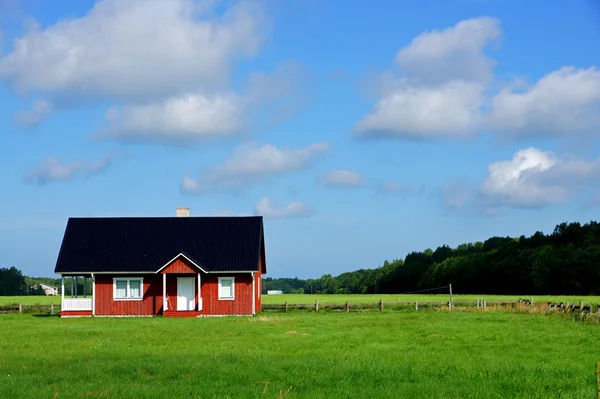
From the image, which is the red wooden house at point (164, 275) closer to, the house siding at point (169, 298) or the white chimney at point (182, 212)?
the house siding at point (169, 298)

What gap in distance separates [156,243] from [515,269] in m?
70.3

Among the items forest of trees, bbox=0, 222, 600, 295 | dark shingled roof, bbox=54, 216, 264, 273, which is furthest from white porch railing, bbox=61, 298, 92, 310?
forest of trees, bbox=0, 222, 600, 295

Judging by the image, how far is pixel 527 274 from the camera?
103375 mm

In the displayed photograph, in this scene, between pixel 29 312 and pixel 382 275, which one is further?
pixel 382 275

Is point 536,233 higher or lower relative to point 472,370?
higher

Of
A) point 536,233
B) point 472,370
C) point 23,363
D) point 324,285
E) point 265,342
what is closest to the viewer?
point 472,370

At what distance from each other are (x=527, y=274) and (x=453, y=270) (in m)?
20.1

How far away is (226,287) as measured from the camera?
48.1 meters

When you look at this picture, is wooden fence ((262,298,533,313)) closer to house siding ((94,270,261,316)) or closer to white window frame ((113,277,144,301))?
house siding ((94,270,261,316))

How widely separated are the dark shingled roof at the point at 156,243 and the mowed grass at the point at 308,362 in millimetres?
15032

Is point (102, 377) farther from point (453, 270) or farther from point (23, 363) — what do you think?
point (453, 270)

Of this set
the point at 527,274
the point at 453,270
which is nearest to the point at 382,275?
the point at 453,270

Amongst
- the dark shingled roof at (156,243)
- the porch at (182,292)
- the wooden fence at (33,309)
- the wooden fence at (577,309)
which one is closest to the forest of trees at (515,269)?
the wooden fence at (577,309)

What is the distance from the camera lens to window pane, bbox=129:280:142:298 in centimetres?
4800
